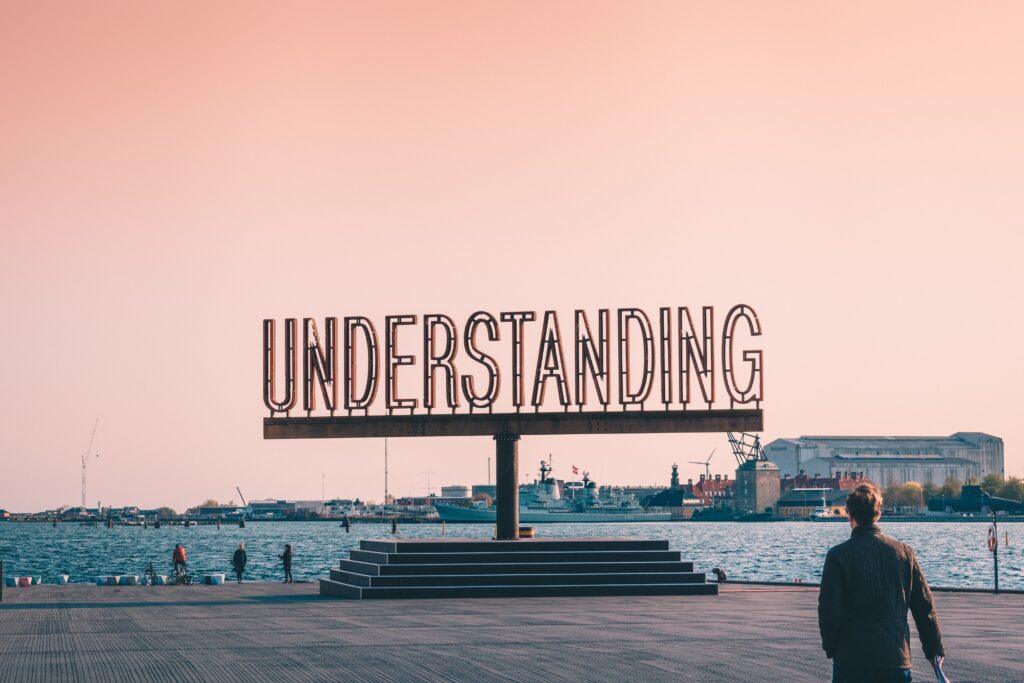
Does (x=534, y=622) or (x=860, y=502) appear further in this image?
(x=534, y=622)

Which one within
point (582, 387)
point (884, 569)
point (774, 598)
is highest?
point (582, 387)

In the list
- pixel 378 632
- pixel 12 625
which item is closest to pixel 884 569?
pixel 378 632

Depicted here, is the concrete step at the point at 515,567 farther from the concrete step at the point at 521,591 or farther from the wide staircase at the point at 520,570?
the concrete step at the point at 521,591

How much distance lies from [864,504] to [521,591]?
30923 mm

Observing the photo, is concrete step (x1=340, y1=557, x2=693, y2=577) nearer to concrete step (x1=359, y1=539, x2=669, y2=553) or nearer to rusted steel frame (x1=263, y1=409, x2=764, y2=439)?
concrete step (x1=359, y1=539, x2=669, y2=553)

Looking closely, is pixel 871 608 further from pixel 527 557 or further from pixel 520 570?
pixel 527 557

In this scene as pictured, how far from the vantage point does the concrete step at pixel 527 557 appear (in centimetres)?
4281

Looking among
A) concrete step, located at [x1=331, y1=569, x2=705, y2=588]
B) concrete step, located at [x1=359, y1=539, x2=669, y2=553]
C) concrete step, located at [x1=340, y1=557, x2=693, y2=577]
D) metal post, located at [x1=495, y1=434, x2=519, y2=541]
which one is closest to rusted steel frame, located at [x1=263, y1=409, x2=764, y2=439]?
metal post, located at [x1=495, y1=434, x2=519, y2=541]

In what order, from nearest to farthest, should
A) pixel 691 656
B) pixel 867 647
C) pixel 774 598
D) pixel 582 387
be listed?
pixel 867 647, pixel 691 656, pixel 774 598, pixel 582 387

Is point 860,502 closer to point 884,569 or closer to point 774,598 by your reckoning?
point 884,569

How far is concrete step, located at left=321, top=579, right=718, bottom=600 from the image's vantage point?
41719 mm

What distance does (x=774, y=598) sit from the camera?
4194cm

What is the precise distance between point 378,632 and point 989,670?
12356 millimetres

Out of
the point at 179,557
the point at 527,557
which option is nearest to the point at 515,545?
the point at 527,557
